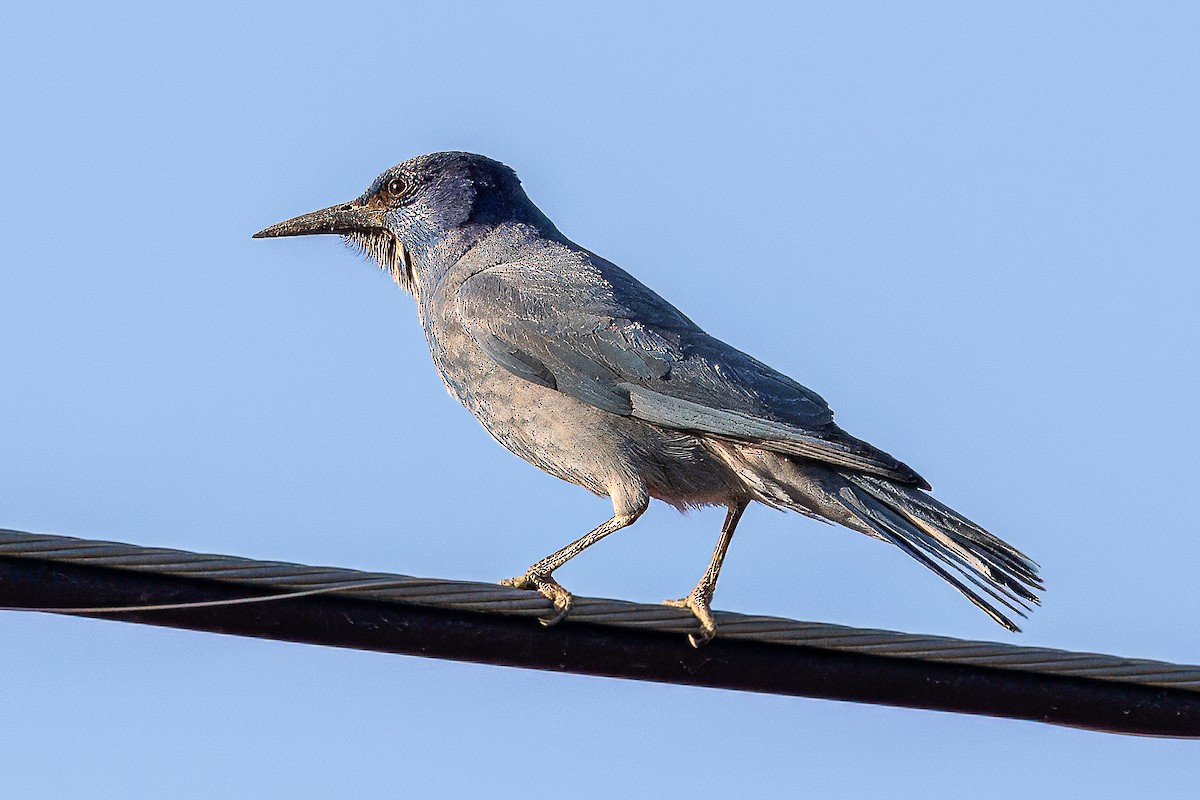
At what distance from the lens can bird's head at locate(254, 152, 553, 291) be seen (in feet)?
32.3

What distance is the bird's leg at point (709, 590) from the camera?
20.5 ft

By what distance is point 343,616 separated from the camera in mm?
5758

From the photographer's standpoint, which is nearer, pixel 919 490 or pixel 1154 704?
pixel 1154 704

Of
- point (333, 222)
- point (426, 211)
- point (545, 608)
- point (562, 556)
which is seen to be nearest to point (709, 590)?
point (562, 556)

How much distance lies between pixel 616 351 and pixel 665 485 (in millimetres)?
694

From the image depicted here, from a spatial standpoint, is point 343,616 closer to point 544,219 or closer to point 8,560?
point 8,560

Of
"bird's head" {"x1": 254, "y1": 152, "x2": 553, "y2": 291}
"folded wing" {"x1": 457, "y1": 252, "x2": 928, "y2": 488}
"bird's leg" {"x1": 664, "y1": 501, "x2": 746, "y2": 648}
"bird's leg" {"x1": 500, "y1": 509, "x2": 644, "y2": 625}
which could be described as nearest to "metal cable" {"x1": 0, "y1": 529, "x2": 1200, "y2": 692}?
"bird's leg" {"x1": 664, "y1": 501, "x2": 746, "y2": 648}

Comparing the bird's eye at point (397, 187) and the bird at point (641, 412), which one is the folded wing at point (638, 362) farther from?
the bird's eye at point (397, 187)

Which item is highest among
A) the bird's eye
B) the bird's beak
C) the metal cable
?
the bird's eye

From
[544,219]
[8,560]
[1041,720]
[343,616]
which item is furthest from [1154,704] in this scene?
[544,219]

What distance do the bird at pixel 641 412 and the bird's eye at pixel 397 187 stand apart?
634 millimetres

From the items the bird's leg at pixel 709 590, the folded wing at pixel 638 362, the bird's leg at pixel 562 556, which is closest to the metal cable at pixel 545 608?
the bird's leg at pixel 709 590

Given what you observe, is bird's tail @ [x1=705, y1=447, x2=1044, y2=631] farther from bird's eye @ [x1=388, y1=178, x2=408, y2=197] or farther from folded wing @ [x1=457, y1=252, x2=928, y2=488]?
bird's eye @ [x1=388, y1=178, x2=408, y2=197]

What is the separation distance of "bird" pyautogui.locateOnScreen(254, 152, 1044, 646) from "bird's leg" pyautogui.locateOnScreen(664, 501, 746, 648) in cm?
1
